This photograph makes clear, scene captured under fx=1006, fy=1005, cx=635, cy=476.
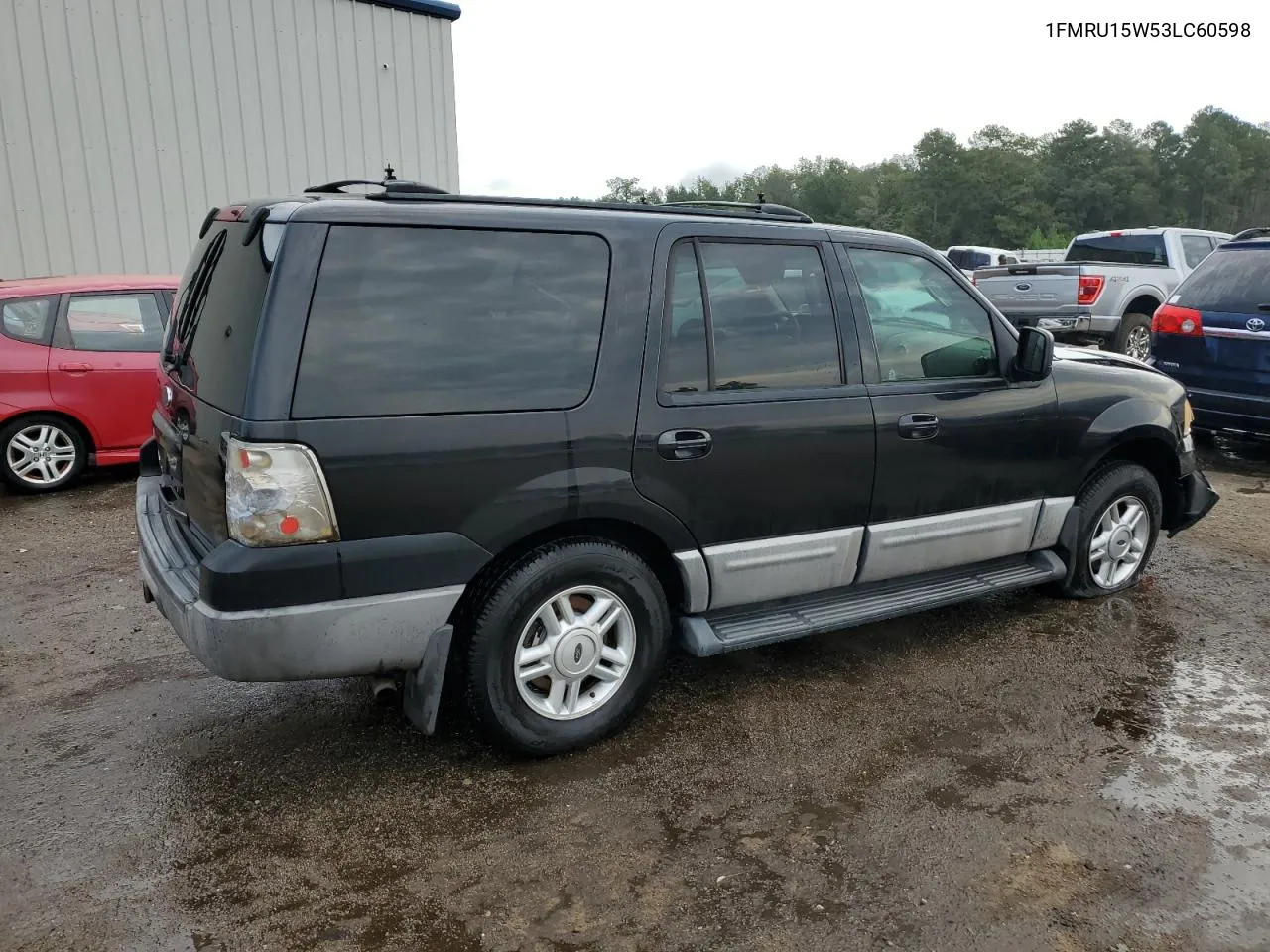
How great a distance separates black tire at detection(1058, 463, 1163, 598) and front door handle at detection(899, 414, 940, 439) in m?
1.14

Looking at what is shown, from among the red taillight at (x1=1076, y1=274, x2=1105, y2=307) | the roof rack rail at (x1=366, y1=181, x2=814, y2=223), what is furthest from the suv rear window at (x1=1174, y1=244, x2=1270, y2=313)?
the roof rack rail at (x1=366, y1=181, x2=814, y2=223)

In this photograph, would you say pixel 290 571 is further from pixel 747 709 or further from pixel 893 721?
pixel 893 721

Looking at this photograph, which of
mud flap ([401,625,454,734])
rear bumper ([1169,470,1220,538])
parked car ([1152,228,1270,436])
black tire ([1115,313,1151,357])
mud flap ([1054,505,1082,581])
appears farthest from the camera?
black tire ([1115,313,1151,357])

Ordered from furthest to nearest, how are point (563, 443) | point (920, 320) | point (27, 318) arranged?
point (27, 318) → point (920, 320) → point (563, 443)

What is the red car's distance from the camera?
23.7 feet

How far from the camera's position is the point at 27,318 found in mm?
7258

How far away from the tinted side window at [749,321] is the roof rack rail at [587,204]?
0.22 metres

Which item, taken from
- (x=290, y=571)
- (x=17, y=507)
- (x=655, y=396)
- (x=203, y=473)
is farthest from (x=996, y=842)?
(x=17, y=507)

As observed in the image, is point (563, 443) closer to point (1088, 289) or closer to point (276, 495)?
point (276, 495)

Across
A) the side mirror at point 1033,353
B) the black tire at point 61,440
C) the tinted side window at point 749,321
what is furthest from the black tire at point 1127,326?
the black tire at point 61,440

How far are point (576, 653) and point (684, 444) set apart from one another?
2.64 ft

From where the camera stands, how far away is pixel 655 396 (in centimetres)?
348

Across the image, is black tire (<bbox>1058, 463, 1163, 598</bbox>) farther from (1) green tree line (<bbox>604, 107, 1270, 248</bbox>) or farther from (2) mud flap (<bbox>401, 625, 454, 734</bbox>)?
(1) green tree line (<bbox>604, 107, 1270, 248</bbox>)

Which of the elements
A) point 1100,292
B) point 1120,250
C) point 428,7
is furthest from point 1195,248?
point 428,7
